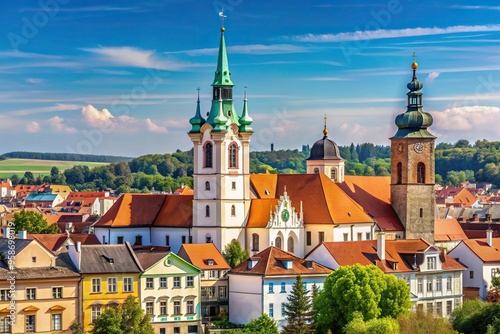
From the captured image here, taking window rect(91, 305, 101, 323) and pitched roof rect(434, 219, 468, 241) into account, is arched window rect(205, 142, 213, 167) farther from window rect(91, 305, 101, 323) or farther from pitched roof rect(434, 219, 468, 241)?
pitched roof rect(434, 219, 468, 241)

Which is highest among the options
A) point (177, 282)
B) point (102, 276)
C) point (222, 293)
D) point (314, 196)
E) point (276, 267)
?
point (314, 196)

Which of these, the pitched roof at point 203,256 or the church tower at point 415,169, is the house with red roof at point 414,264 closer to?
the pitched roof at point 203,256

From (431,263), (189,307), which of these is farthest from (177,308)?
(431,263)

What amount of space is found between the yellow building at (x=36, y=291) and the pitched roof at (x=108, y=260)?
3.56 feet

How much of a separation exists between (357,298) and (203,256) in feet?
46.1

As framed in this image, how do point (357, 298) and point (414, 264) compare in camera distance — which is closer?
point (357, 298)

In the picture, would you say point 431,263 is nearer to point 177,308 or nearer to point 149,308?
point 177,308

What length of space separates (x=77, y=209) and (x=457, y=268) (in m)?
98.5

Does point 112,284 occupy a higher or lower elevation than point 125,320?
higher

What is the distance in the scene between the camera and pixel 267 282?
79.8 meters

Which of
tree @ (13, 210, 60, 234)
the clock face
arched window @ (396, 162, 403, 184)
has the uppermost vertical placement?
arched window @ (396, 162, 403, 184)

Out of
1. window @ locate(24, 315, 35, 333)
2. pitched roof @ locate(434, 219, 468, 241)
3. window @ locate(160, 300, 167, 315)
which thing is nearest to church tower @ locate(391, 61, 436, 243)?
pitched roof @ locate(434, 219, 468, 241)

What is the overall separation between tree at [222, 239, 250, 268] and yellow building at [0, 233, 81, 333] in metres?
16.2

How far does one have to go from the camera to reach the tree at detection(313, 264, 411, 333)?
75.4 m
